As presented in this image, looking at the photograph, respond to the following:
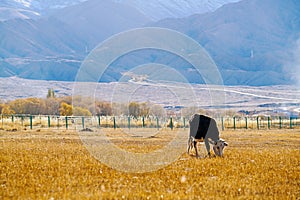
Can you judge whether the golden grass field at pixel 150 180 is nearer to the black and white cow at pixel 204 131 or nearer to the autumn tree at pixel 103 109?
the black and white cow at pixel 204 131

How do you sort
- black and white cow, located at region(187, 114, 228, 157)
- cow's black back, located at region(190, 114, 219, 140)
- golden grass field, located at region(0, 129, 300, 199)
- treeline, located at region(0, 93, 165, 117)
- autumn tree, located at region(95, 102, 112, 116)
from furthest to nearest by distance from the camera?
1. autumn tree, located at region(95, 102, 112, 116)
2. treeline, located at region(0, 93, 165, 117)
3. cow's black back, located at region(190, 114, 219, 140)
4. black and white cow, located at region(187, 114, 228, 157)
5. golden grass field, located at region(0, 129, 300, 199)

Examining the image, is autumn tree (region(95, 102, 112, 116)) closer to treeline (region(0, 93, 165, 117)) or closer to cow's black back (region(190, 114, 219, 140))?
treeline (region(0, 93, 165, 117))

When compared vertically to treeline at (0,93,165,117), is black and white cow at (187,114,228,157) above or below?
below

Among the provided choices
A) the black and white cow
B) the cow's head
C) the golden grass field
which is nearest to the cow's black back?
the black and white cow

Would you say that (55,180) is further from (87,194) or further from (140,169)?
(140,169)

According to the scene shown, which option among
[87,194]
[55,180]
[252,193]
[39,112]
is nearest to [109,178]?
[55,180]

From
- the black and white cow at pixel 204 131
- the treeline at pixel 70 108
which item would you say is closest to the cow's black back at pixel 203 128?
the black and white cow at pixel 204 131

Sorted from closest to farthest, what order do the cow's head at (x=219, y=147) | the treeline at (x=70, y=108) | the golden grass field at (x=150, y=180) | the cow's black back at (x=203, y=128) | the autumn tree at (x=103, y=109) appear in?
the golden grass field at (x=150, y=180) < the cow's head at (x=219, y=147) < the cow's black back at (x=203, y=128) < the treeline at (x=70, y=108) < the autumn tree at (x=103, y=109)

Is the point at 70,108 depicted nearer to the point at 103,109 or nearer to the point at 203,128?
the point at 103,109

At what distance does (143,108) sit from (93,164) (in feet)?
244

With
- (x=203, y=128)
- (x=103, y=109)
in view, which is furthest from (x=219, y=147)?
(x=103, y=109)

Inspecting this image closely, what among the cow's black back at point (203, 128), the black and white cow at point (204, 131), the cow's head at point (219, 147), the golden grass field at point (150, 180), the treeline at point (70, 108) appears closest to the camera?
the golden grass field at point (150, 180)

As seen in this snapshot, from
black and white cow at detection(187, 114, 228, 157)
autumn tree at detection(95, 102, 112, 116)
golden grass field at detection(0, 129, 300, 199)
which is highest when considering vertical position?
autumn tree at detection(95, 102, 112, 116)

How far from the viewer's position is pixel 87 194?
11.8 meters
